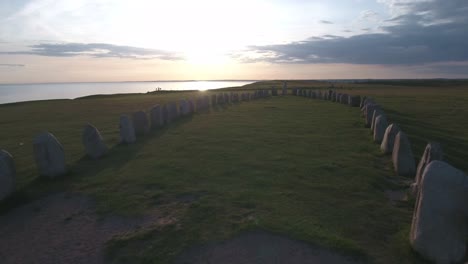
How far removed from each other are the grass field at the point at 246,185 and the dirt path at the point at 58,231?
0.99 feet

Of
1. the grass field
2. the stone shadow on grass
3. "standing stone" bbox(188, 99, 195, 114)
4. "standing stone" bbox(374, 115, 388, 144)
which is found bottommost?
the stone shadow on grass

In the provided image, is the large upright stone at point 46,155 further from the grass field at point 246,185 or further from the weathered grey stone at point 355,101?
the weathered grey stone at point 355,101

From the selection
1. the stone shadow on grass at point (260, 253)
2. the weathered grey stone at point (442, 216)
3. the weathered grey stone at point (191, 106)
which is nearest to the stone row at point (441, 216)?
the weathered grey stone at point (442, 216)

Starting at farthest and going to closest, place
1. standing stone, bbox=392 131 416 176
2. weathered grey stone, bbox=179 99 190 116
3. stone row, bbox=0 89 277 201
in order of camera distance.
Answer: weathered grey stone, bbox=179 99 190 116 < standing stone, bbox=392 131 416 176 < stone row, bbox=0 89 277 201

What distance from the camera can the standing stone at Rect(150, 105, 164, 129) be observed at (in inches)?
587

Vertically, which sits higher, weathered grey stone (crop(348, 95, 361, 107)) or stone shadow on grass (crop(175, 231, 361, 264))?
weathered grey stone (crop(348, 95, 361, 107))

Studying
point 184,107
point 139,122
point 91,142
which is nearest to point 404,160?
point 91,142

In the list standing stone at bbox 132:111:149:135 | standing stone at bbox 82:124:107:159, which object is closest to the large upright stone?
standing stone at bbox 82:124:107:159

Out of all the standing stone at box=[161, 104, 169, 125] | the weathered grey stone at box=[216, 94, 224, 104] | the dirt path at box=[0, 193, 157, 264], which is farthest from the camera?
the weathered grey stone at box=[216, 94, 224, 104]

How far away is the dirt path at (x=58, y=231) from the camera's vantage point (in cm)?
494

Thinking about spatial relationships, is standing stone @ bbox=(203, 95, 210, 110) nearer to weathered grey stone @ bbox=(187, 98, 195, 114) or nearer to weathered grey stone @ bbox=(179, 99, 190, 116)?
weathered grey stone @ bbox=(187, 98, 195, 114)

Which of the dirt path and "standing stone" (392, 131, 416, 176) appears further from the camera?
"standing stone" (392, 131, 416, 176)

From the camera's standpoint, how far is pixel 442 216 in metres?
4.45

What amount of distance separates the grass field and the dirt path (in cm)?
30
